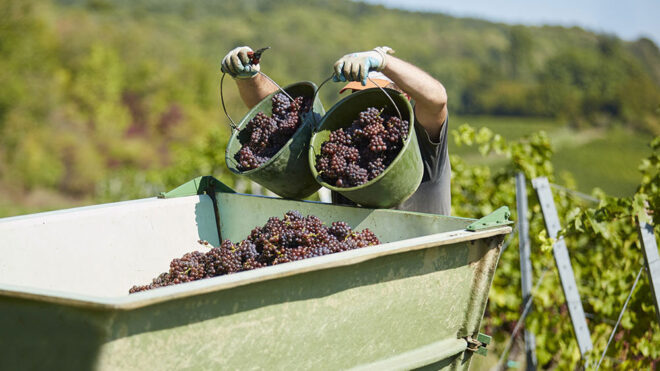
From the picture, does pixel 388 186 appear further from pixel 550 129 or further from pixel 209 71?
pixel 550 129

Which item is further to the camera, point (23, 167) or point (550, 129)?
point (550, 129)

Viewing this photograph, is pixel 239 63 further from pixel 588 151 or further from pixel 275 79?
pixel 588 151

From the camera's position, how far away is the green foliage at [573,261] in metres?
2.87

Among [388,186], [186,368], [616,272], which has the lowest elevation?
[616,272]

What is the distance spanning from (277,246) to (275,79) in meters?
22.1

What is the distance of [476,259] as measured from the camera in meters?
2.03

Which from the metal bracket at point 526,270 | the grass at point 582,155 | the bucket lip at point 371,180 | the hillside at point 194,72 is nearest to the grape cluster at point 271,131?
the bucket lip at point 371,180

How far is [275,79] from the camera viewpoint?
77.8 feet

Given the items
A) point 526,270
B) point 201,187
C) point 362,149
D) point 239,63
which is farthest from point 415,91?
point 526,270

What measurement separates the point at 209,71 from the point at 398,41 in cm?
2756

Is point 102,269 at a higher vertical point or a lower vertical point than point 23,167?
lower

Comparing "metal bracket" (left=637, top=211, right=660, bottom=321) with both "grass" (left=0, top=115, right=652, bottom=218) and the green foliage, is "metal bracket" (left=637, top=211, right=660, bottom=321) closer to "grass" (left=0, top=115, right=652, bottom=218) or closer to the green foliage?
the green foliage

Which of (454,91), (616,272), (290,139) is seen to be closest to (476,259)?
(290,139)

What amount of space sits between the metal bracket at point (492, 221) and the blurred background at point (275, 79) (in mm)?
1484
